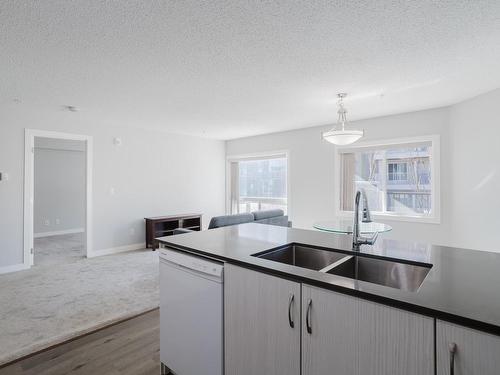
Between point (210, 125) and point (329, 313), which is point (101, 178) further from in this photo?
point (329, 313)

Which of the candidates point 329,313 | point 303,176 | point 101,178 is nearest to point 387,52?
point 329,313

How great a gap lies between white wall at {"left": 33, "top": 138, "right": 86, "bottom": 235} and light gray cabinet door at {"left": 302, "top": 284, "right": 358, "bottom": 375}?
700 centimetres

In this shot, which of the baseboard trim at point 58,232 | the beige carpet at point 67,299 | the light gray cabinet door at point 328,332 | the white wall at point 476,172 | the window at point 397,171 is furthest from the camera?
the baseboard trim at point 58,232

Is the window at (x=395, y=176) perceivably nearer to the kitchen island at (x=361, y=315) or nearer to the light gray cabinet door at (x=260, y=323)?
the kitchen island at (x=361, y=315)

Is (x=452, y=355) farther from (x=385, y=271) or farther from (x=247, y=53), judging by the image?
(x=247, y=53)

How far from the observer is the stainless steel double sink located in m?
1.44

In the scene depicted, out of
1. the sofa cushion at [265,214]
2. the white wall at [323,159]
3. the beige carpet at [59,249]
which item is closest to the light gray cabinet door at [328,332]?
the sofa cushion at [265,214]

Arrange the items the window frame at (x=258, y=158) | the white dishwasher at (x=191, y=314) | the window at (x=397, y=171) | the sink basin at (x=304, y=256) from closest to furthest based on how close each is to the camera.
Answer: the white dishwasher at (x=191, y=314)
the sink basin at (x=304, y=256)
the window at (x=397, y=171)
the window frame at (x=258, y=158)

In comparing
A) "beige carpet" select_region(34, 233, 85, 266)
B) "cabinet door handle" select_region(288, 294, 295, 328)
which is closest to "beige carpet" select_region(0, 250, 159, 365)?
"beige carpet" select_region(34, 233, 85, 266)

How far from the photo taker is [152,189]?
5.69 meters

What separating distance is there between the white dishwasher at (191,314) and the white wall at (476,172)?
11.1ft

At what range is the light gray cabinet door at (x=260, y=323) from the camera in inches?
49.2

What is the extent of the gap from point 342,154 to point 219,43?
3437mm

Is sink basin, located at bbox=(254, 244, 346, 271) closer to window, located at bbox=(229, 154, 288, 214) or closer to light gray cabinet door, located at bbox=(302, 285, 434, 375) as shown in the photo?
light gray cabinet door, located at bbox=(302, 285, 434, 375)
